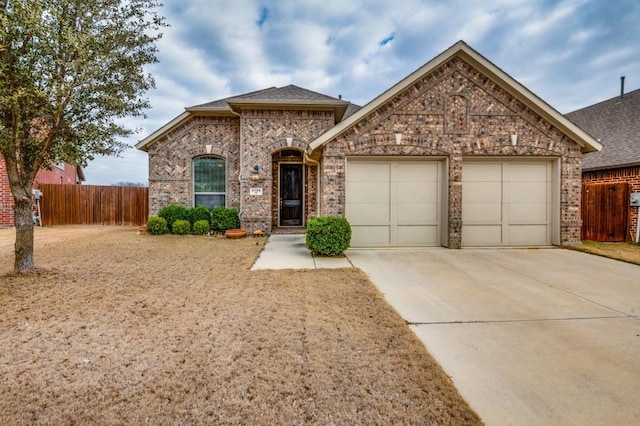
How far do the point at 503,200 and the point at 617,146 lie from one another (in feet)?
23.2

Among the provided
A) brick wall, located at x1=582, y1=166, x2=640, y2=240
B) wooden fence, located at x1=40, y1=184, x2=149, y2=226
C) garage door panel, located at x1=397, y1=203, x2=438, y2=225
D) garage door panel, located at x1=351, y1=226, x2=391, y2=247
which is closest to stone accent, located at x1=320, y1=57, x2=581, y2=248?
garage door panel, located at x1=397, y1=203, x2=438, y2=225

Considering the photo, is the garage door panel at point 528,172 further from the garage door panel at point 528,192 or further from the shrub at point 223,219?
the shrub at point 223,219

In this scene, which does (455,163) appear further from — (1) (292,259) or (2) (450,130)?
(1) (292,259)

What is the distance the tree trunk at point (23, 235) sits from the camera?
17.7ft

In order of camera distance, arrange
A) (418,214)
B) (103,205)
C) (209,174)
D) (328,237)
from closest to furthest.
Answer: (328,237)
(418,214)
(209,174)
(103,205)

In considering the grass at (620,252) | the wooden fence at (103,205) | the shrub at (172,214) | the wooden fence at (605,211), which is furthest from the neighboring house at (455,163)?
the wooden fence at (103,205)

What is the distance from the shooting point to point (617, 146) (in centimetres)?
1135

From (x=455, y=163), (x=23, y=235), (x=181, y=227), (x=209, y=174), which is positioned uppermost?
(x=209, y=174)

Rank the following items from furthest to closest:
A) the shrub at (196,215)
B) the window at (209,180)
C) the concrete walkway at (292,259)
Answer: the window at (209,180) → the shrub at (196,215) → the concrete walkway at (292,259)

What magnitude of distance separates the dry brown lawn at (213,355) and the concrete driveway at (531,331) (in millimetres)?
334

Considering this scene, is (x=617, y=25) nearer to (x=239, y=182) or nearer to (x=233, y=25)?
(x=233, y=25)

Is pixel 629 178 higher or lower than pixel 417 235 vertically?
higher

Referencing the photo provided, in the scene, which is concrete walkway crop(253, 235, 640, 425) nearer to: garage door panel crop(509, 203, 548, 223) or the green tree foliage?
garage door panel crop(509, 203, 548, 223)

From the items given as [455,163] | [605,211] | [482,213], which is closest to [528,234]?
[482,213]
